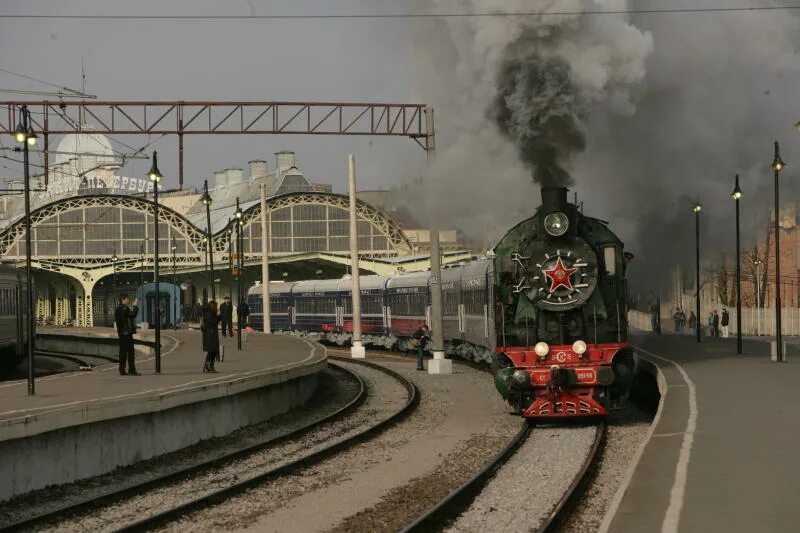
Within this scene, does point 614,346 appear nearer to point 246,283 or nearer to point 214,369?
point 214,369

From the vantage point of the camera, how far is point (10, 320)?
116 ft

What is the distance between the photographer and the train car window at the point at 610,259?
66.8 feet

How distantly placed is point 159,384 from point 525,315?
727cm

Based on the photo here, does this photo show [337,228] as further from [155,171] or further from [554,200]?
[554,200]

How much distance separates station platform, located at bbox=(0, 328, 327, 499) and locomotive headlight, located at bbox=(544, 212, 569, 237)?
20.6 ft

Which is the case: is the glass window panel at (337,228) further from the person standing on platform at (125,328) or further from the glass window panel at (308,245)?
the person standing on platform at (125,328)

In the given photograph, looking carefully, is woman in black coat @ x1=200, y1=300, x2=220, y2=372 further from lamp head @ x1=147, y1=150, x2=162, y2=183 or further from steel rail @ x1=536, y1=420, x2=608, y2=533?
steel rail @ x1=536, y1=420, x2=608, y2=533

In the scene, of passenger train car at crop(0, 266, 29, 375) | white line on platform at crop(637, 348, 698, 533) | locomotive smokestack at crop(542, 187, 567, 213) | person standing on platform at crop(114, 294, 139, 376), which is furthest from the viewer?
passenger train car at crop(0, 266, 29, 375)

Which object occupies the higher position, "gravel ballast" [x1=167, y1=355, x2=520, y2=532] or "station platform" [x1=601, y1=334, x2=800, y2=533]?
"station platform" [x1=601, y1=334, x2=800, y2=533]

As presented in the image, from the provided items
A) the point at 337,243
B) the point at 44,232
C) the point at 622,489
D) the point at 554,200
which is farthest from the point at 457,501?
the point at 44,232

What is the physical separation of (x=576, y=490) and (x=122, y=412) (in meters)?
6.95

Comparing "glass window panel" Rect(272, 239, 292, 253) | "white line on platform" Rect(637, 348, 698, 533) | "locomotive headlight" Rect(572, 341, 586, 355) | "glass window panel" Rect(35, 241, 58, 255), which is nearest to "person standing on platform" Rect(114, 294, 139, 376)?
"locomotive headlight" Rect(572, 341, 586, 355)

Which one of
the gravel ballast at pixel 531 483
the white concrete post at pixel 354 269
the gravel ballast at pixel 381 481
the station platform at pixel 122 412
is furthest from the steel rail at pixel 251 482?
the white concrete post at pixel 354 269

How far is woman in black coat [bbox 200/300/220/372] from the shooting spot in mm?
25677
